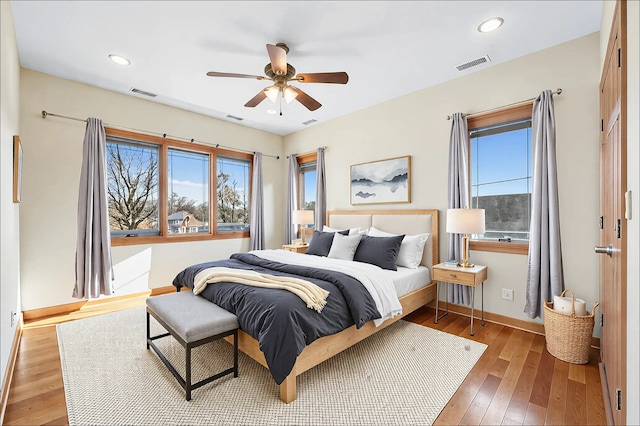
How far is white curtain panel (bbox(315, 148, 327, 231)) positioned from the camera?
514 cm

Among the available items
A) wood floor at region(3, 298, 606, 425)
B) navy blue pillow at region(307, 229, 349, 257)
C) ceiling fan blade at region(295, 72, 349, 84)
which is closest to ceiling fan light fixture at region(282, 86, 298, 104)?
ceiling fan blade at region(295, 72, 349, 84)

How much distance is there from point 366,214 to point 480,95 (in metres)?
2.05

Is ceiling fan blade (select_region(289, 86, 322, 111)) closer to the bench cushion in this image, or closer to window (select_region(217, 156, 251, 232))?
the bench cushion

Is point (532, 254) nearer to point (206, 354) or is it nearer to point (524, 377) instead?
point (524, 377)

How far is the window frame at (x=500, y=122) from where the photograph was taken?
310 centimetres

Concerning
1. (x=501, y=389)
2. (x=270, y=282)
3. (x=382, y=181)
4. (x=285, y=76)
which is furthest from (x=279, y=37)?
(x=501, y=389)

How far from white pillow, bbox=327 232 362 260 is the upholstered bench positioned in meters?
1.69

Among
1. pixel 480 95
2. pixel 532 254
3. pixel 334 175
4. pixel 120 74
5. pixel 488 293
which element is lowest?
pixel 488 293

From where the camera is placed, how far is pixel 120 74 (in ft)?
11.3

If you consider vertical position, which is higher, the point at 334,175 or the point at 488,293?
the point at 334,175

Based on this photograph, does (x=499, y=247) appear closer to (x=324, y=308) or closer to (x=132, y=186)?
(x=324, y=308)

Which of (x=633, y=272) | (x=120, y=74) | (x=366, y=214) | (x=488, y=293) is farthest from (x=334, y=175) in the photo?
(x=633, y=272)

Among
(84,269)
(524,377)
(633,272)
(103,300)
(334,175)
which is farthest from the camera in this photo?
(334,175)

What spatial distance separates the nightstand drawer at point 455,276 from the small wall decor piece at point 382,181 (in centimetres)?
115
